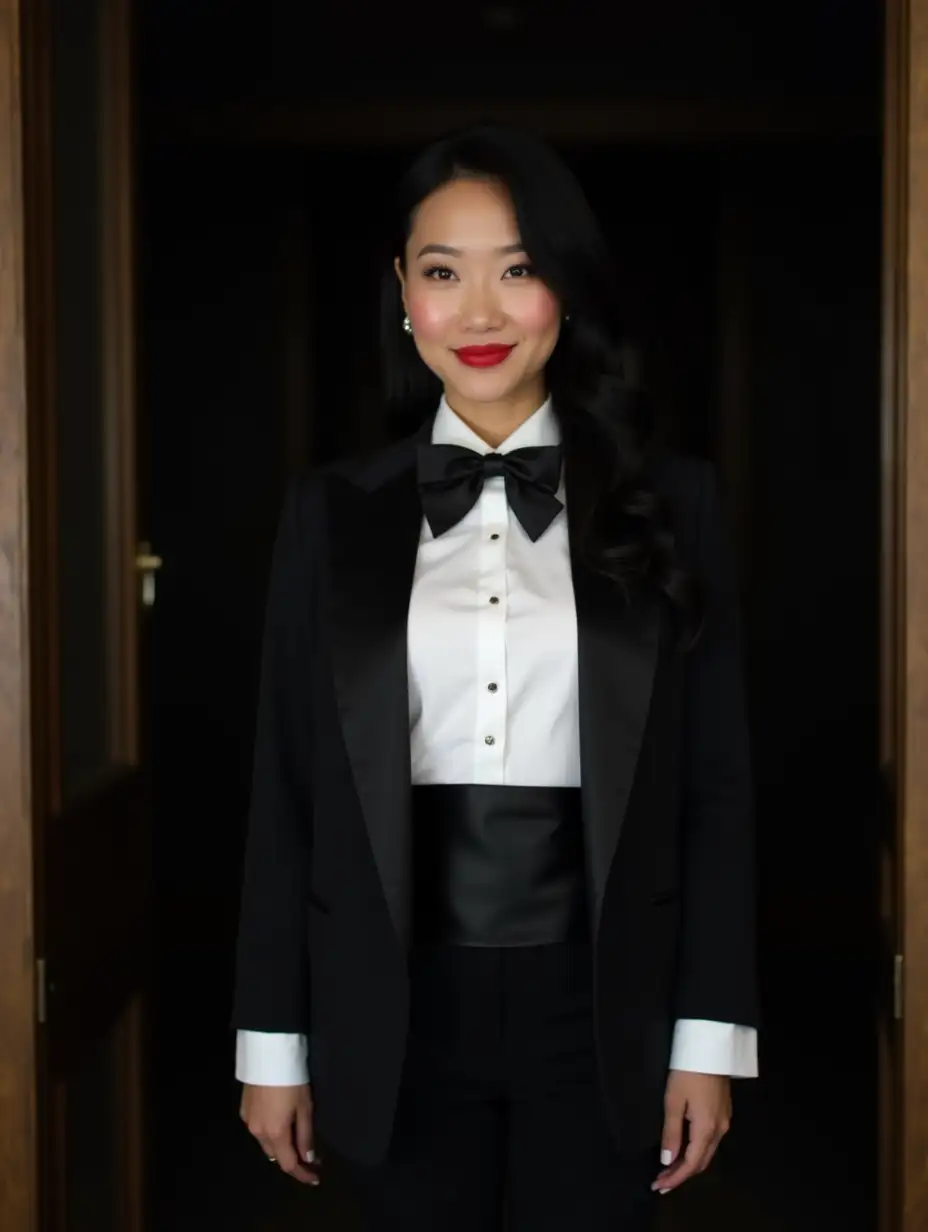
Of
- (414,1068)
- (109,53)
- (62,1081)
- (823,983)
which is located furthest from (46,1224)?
(823,983)

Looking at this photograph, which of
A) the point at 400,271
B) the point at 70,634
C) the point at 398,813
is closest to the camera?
the point at 398,813

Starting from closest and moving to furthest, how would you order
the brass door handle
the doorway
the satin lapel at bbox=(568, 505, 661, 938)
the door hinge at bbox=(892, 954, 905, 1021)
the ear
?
the satin lapel at bbox=(568, 505, 661, 938) → the ear → the door hinge at bbox=(892, 954, 905, 1021) → the brass door handle → the doorway

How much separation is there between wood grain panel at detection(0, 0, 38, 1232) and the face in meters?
0.46

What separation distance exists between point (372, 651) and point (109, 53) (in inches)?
41.4

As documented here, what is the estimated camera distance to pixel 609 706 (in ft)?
5.41

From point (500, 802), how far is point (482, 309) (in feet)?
1.59

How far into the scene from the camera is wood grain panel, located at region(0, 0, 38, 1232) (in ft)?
6.20

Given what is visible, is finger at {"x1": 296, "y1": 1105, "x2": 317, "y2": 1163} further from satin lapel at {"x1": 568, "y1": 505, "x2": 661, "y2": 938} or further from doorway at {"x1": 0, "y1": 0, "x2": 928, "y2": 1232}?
doorway at {"x1": 0, "y1": 0, "x2": 928, "y2": 1232}

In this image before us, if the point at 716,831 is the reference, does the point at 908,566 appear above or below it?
above

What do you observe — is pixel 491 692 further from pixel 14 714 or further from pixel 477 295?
pixel 14 714

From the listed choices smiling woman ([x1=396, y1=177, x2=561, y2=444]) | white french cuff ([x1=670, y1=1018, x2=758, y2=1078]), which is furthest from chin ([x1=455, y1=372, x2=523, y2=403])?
white french cuff ([x1=670, y1=1018, x2=758, y2=1078])

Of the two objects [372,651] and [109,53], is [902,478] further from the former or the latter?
[109,53]

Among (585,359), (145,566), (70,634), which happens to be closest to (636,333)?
(145,566)

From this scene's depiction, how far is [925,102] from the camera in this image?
1.91m
